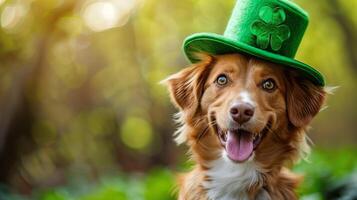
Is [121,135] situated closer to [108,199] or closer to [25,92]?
[25,92]

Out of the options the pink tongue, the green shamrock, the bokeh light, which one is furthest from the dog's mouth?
the bokeh light

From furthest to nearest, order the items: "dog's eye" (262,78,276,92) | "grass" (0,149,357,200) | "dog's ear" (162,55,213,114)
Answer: "grass" (0,149,357,200)
"dog's ear" (162,55,213,114)
"dog's eye" (262,78,276,92)

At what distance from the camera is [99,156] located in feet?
65.7

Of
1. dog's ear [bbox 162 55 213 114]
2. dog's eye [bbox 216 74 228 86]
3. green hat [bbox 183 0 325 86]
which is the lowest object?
dog's ear [bbox 162 55 213 114]

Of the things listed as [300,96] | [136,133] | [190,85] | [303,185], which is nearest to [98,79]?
[136,133]

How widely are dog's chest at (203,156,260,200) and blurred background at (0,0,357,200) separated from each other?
631 centimetres

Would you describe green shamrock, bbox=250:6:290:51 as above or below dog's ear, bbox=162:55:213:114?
above

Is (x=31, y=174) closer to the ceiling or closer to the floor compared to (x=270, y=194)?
closer to the floor

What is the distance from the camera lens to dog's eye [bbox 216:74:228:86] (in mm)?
5398

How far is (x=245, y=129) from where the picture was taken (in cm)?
517

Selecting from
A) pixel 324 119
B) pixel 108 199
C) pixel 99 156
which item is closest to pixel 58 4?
pixel 108 199

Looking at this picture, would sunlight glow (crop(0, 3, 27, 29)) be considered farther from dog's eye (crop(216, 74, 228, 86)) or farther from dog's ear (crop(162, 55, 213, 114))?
dog's eye (crop(216, 74, 228, 86))

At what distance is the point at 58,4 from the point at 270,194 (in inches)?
317

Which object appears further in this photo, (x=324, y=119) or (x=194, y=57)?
(x=324, y=119)
